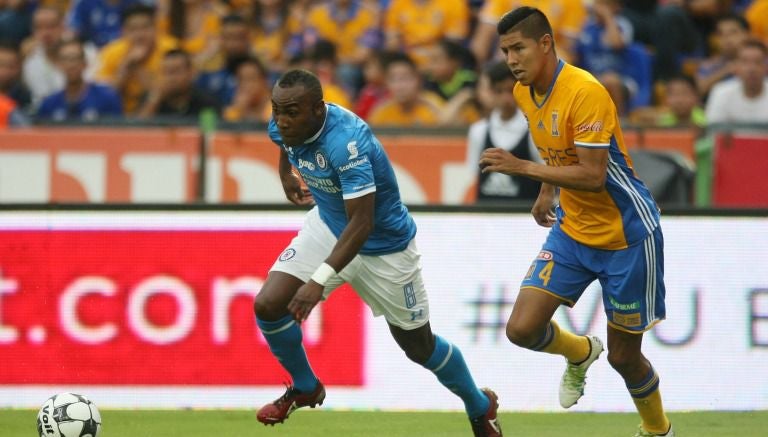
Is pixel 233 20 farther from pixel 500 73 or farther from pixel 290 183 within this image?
pixel 290 183

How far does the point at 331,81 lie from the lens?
43.5 ft

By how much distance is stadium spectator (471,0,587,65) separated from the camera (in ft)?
43.4

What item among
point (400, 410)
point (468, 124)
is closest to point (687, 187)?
point (468, 124)

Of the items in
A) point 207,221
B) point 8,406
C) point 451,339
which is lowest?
point 8,406

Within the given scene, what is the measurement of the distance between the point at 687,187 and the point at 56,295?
524 centimetres

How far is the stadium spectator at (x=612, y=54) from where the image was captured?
13141 mm

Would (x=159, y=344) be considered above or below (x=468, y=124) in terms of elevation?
below

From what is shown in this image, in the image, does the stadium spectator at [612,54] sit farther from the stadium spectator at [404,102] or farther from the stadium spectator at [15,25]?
the stadium spectator at [15,25]

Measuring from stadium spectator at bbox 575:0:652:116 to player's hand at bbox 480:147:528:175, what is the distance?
6834 mm

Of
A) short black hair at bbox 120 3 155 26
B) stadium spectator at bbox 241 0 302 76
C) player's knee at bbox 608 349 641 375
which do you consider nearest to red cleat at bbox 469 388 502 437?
player's knee at bbox 608 349 641 375

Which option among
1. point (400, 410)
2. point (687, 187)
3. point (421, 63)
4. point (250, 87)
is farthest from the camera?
point (421, 63)

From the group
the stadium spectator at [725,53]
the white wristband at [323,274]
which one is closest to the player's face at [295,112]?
the white wristband at [323,274]

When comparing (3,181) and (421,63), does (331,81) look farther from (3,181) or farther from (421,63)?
(3,181)

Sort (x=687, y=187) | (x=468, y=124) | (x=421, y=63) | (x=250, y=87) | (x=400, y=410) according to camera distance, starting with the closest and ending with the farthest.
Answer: (x=400, y=410) < (x=687, y=187) < (x=468, y=124) < (x=250, y=87) < (x=421, y=63)
